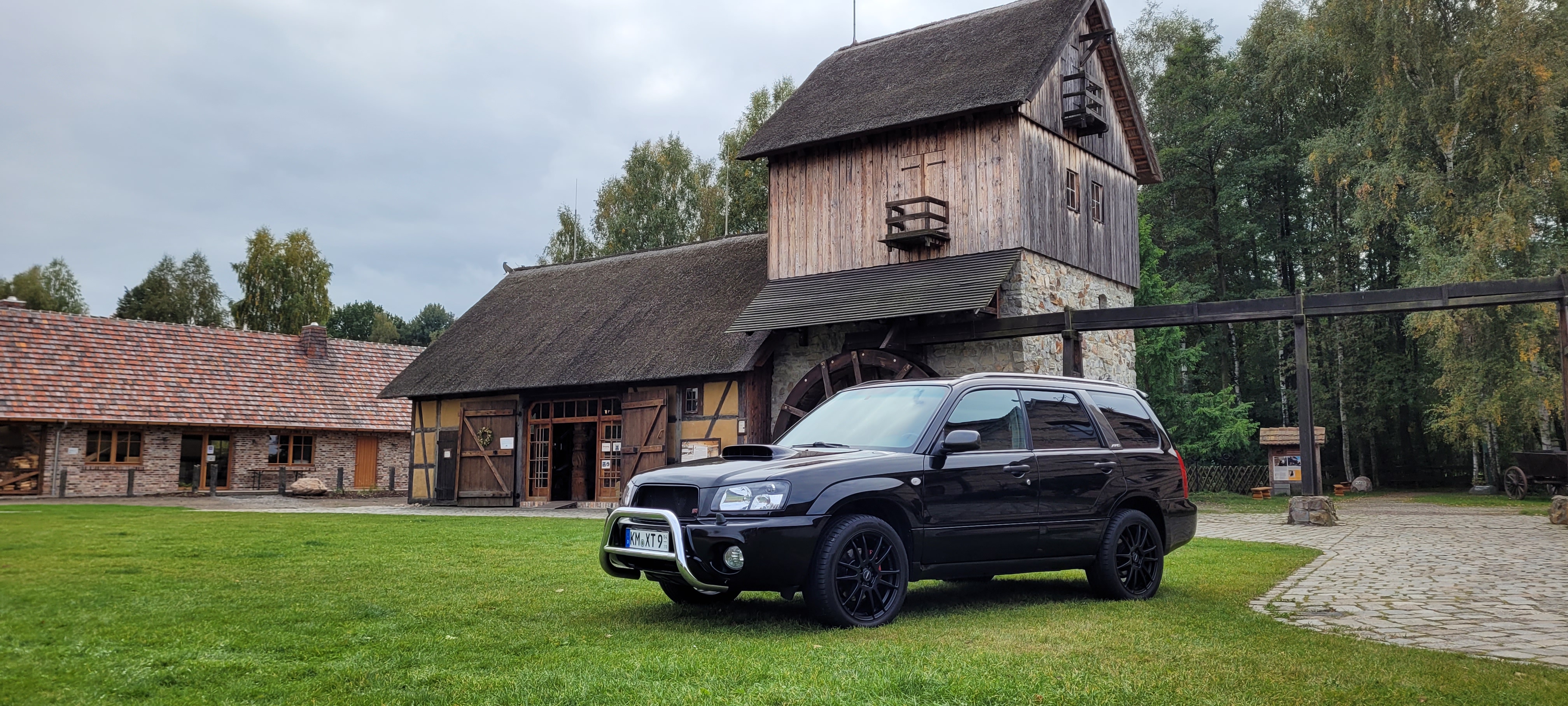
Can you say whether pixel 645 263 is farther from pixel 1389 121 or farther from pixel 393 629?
pixel 393 629

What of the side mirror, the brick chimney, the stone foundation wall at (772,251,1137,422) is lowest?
the side mirror

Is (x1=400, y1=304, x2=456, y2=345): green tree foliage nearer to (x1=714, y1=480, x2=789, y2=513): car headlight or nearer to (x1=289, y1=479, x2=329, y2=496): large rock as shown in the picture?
(x1=289, y1=479, x2=329, y2=496): large rock

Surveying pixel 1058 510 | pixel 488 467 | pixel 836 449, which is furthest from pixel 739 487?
pixel 488 467

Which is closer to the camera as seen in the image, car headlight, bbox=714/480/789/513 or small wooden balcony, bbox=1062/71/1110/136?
car headlight, bbox=714/480/789/513

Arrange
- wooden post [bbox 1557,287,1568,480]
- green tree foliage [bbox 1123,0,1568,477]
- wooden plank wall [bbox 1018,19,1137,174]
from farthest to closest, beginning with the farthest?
green tree foliage [bbox 1123,0,1568,477]
wooden plank wall [bbox 1018,19,1137,174]
wooden post [bbox 1557,287,1568,480]

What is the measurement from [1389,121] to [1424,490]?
42.2ft

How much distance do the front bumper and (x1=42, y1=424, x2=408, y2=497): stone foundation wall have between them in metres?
30.8

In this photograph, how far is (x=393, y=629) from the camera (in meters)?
6.23

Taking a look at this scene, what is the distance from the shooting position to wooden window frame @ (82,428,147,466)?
104 ft

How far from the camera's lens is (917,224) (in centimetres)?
2166

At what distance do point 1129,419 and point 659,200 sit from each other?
3803 centimetres

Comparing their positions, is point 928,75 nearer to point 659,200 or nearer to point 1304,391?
point 1304,391

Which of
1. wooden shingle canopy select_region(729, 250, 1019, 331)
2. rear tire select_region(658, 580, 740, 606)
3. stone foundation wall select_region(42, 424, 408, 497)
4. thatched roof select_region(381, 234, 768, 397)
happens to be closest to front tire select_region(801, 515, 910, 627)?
rear tire select_region(658, 580, 740, 606)

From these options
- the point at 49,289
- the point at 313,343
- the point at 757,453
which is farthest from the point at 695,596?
the point at 49,289
